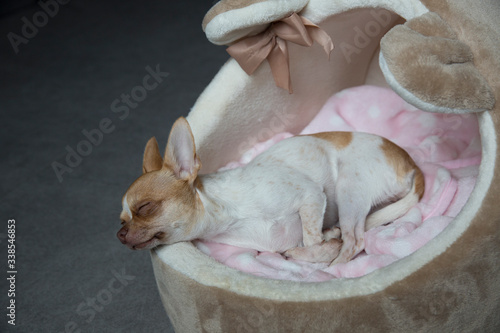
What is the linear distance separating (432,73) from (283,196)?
2.04ft

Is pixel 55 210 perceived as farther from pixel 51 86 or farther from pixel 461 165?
pixel 461 165

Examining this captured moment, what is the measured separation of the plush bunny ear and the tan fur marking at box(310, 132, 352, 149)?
562 millimetres

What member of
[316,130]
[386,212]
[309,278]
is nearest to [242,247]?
[309,278]

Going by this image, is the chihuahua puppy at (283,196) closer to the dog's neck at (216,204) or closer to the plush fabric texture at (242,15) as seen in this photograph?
the dog's neck at (216,204)

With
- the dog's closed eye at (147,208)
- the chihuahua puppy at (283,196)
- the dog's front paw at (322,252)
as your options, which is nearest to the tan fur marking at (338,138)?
the chihuahua puppy at (283,196)

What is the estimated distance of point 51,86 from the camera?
405cm

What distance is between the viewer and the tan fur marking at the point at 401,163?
6.44ft

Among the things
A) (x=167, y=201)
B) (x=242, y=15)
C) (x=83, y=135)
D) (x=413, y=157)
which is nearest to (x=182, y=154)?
(x=167, y=201)

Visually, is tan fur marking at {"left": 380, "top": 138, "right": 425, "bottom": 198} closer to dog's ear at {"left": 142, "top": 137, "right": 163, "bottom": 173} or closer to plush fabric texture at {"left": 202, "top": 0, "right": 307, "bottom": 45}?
plush fabric texture at {"left": 202, "top": 0, "right": 307, "bottom": 45}

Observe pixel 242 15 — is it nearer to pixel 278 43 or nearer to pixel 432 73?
pixel 278 43

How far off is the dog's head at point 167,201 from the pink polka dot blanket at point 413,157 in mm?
183

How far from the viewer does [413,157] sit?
7.27 ft

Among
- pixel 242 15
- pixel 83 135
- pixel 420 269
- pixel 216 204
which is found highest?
pixel 242 15

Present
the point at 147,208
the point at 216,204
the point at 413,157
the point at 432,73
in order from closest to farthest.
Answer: the point at 432,73 < the point at 147,208 < the point at 216,204 < the point at 413,157
